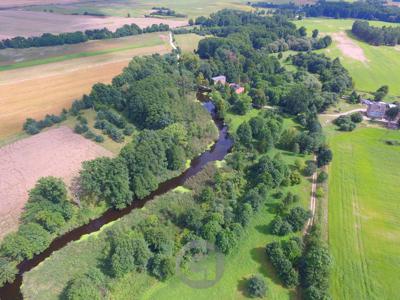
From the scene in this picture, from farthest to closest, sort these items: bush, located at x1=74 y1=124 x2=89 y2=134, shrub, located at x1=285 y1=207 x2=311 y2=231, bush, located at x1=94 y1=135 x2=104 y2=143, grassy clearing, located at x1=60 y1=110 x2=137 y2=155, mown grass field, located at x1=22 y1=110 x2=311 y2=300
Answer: bush, located at x1=74 y1=124 x2=89 y2=134
bush, located at x1=94 y1=135 x2=104 y2=143
grassy clearing, located at x1=60 y1=110 x2=137 y2=155
shrub, located at x1=285 y1=207 x2=311 y2=231
mown grass field, located at x1=22 y1=110 x2=311 y2=300

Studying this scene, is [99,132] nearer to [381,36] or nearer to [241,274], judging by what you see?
[241,274]

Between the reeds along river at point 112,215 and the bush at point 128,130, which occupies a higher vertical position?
the bush at point 128,130

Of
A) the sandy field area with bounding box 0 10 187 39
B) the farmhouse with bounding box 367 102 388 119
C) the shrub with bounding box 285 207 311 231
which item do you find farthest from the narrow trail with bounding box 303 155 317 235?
the sandy field area with bounding box 0 10 187 39

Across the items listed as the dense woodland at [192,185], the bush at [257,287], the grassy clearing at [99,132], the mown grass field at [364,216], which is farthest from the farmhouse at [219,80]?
the bush at [257,287]

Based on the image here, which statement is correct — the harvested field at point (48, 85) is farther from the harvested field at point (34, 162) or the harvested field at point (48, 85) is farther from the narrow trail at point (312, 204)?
the narrow trail at point (312, 204)

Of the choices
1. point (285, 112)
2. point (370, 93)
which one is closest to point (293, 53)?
point (370, 93)

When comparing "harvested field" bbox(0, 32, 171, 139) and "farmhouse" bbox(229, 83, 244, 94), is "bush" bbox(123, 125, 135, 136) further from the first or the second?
"farmhouse" bbox(229, 83, 244, 94)
